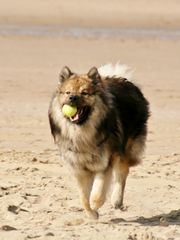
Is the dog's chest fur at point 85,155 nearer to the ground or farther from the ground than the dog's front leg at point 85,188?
farther from the ground

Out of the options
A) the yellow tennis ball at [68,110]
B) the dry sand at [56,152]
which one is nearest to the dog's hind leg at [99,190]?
the dry sand at [56,152]

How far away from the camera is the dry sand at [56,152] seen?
7562 millimetres

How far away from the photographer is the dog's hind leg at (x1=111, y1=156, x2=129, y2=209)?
8.26 metres

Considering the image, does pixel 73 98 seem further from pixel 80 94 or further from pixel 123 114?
pixel 123 114

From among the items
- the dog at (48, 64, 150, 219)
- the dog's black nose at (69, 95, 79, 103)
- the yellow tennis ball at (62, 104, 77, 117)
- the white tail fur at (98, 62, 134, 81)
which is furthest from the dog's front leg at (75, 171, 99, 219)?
the white tail fur at (98, 62, 134, 81)

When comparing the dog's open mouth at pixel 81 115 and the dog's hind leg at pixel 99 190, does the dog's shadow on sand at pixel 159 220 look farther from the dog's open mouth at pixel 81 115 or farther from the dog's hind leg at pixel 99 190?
the dog's open mouth at pixel 81 115

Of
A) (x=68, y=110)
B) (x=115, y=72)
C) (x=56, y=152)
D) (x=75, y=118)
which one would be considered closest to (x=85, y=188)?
(x=75, y=118)

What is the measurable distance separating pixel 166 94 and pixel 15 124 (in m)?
3.91

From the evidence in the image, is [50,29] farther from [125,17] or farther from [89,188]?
[89,188]

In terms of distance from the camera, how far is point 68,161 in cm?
783

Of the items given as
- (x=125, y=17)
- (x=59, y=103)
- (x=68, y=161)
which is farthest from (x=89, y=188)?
(x=125, y=17)

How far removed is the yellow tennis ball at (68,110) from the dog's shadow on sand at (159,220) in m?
1.06

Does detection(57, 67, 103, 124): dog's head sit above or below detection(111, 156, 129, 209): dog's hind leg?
above

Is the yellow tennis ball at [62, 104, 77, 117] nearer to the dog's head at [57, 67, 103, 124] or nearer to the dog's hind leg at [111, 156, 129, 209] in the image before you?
the dog's head at [57, 67, 103, 124]
